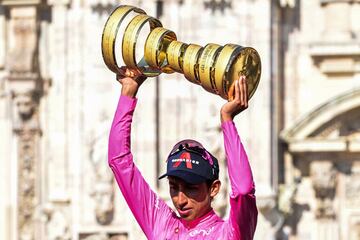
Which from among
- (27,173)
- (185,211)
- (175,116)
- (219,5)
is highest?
(219,5)

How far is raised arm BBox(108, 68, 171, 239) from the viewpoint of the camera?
17.9ft

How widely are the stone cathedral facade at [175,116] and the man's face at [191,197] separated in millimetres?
12827

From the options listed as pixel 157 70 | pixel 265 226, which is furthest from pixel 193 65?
pixel 265 226

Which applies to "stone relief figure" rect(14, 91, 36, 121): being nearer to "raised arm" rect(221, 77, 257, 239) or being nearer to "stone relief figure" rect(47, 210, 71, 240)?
"stone relief figure" rect(47, 210, 71, 240)

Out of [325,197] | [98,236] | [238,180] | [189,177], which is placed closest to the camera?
[238,180]

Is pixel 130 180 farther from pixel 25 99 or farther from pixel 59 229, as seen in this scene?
pixel 25 99

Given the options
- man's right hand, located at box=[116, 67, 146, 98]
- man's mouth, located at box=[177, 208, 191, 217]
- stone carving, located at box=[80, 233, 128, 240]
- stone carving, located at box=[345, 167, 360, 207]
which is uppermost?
man's right hand, located at box=[116, 67, 146, 98]

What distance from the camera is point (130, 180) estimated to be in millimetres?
5484

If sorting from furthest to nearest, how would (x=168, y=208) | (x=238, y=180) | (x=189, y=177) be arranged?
(x=168, y=208) < (x=189, y=177) < (x=238, y=180)

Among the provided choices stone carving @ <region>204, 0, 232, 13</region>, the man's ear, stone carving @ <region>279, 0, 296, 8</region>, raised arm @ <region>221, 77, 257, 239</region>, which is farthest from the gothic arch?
raised arm @ <region>221, 77, 257, 239</region>

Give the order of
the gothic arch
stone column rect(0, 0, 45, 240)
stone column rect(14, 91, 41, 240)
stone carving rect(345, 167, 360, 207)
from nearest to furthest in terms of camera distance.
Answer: the gothic arch → stone column rect(0, 0, 45, 240) → stone column rect(14, 91, 41, 240) → stone carving rect(345, 167, 360, 207)

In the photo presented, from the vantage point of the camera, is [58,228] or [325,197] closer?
[58,228]

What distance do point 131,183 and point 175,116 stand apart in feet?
43.7

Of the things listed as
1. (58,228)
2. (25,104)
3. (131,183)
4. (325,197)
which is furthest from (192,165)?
(325,197)
